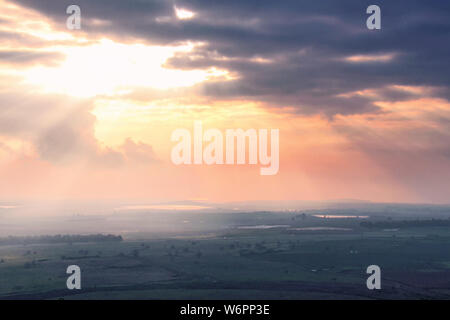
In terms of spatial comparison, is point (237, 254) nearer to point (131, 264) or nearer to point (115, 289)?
point (131, 264)

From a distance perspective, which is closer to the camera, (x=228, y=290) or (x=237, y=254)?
(x=228, y=290)

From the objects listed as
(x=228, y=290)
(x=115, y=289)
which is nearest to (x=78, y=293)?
(x=115, y=289)
